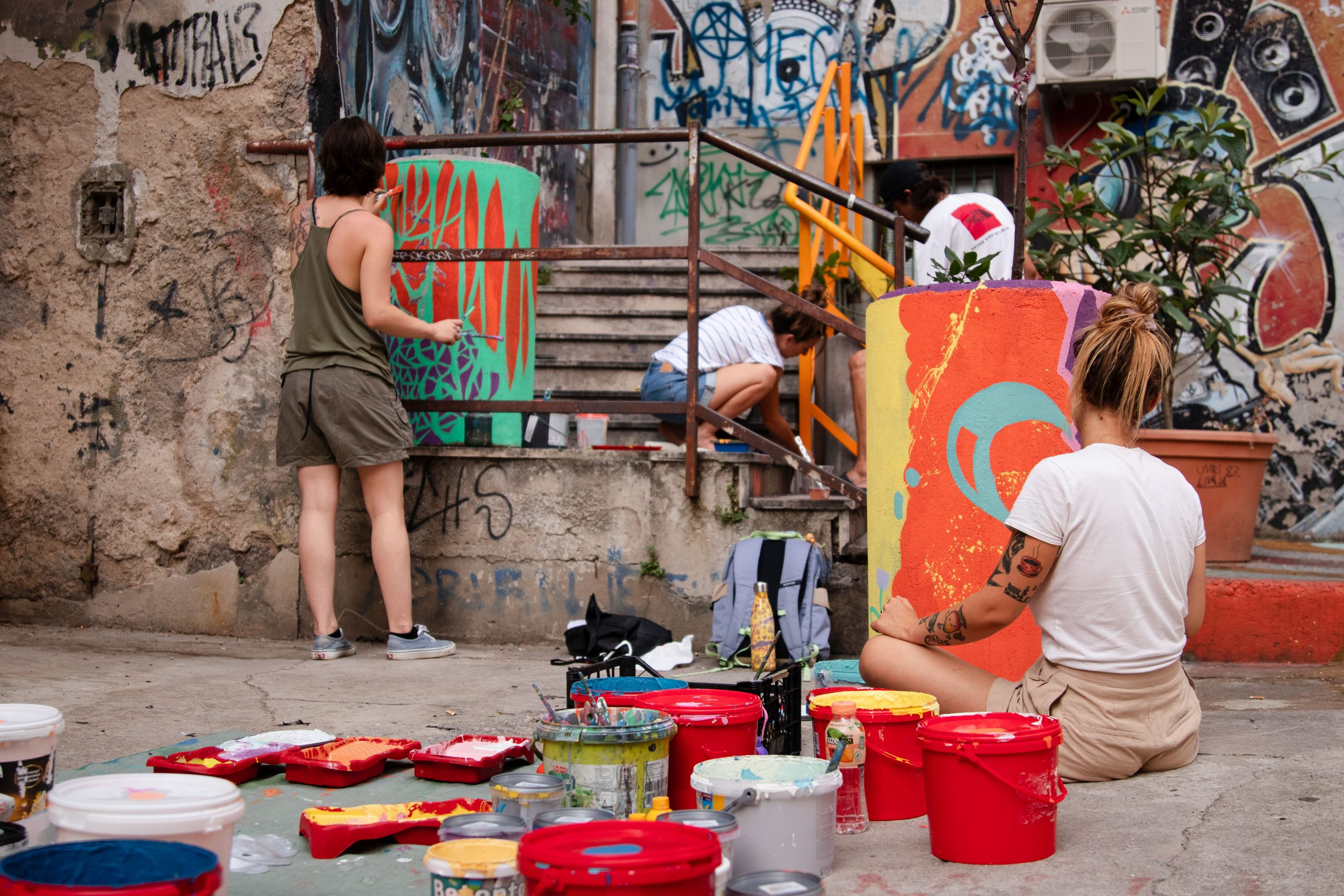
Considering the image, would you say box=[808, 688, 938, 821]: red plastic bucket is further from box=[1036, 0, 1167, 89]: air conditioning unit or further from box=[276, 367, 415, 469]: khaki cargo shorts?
box=[1036, 0, 1167, 89]: air conditioning unit

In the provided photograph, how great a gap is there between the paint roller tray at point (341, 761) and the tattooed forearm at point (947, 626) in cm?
126

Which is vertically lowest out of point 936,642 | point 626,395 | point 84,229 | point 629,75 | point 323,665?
point 323,665

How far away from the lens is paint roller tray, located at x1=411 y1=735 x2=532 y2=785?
8.85 feet

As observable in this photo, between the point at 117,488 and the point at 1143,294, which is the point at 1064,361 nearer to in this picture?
the point at 1143,294

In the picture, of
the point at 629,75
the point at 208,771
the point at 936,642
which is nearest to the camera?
the point at 208,771

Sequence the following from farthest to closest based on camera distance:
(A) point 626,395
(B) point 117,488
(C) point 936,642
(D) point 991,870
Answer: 1. (A) point 626,395
2. (B) point 117,488
3. (C) point 936,642
4. (D) point 991,870

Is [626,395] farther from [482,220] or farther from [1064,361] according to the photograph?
[1064,361]

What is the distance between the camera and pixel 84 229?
5.11 meters

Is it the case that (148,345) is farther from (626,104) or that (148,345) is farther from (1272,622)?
(626,104)

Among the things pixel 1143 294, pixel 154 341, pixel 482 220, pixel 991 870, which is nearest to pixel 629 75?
pixel 482 220

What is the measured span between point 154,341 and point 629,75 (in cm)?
571

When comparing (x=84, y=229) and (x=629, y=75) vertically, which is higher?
→ (x=629, y=75)

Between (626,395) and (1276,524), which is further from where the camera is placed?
(1276,524)

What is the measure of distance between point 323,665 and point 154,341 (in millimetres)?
1710
